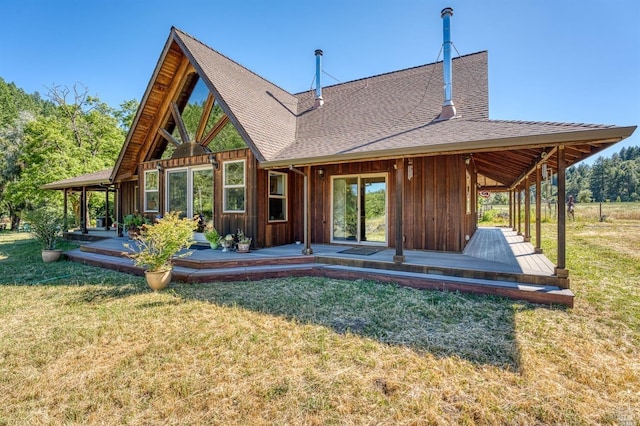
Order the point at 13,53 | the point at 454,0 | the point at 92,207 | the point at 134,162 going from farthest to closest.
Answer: the point at 92,207 < the point at 13,53 < the point at 134,162 < the point at 454,0

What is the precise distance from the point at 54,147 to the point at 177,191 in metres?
15.5

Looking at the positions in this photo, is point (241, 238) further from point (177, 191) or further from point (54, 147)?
point (54, 147)

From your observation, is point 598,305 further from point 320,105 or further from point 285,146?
point 320,105

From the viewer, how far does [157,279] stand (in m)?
5.45

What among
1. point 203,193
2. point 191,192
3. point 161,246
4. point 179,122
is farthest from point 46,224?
point 161,246

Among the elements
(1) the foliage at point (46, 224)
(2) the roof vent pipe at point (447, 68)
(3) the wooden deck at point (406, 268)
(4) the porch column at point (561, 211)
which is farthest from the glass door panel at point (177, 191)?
(4) the porch column at point (561, 211)

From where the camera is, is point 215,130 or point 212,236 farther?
point 215,130

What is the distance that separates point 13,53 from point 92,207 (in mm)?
10975

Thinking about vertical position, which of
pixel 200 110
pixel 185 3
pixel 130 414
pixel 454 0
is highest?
pixel 185 3

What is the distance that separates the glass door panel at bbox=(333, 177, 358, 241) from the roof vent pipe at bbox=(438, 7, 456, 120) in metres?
2.87

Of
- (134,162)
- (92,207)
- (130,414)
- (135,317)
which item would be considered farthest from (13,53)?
(130,414)

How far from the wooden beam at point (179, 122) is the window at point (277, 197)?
10.7ft

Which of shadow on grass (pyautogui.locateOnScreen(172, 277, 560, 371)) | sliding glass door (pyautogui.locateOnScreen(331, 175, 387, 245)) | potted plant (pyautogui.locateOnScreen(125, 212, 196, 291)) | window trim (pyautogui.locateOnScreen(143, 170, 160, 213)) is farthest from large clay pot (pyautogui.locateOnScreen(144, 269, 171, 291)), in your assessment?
window trim (pyautogui.locateOnScreen(143, 170, 160, 213))

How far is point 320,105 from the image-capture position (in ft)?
35.8
